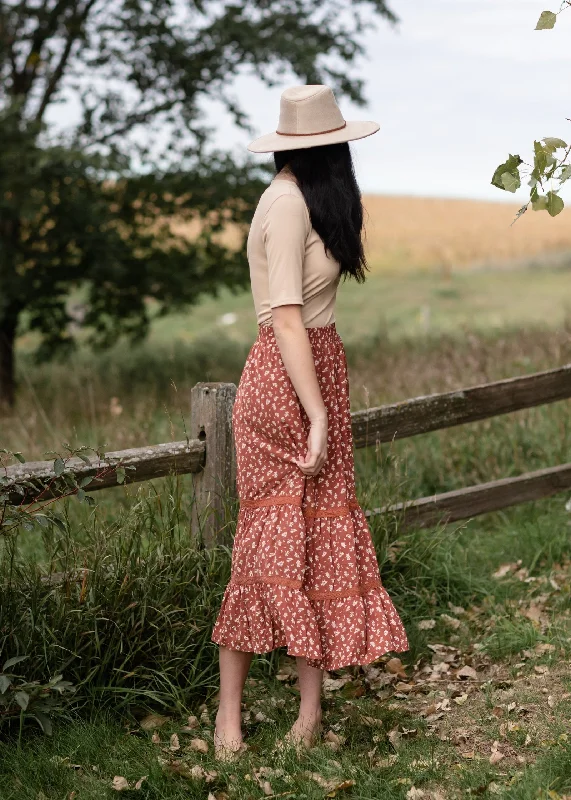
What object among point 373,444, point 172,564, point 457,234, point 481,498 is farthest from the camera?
point 457,234

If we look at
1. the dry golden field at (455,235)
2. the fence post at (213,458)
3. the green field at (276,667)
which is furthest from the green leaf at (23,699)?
the dry golden field at (455,235)

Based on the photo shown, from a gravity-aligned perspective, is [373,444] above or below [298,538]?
below

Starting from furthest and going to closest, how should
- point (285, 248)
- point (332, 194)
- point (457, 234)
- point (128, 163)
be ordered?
point (457, 234)
point (128, 163)
point (332, 194)
point (285, 248)

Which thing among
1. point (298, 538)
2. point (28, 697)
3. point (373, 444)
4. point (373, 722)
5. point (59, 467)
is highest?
point (59, 467)

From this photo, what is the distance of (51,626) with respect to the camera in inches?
143

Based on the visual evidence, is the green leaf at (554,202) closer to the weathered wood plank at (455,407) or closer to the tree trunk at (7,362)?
the weathered wood plank at (455,407)

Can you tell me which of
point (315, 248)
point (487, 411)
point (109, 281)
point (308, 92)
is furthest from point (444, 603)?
point (109, 281)

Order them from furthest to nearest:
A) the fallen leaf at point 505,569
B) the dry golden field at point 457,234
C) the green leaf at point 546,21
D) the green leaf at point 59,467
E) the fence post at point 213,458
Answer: the dry golden field at point 457,234
the fallen leaf at point 505,569
the fence post at point 213,458
the green leaf at point 59,467
the green leaf at point 546,21

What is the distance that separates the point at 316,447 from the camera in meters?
3.13

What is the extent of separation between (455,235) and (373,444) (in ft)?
111

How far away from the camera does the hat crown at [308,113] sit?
10.5ft

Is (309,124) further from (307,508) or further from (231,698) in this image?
(231,698)

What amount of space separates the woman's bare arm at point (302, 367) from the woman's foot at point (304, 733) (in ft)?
3.16

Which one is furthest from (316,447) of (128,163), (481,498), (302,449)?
(128,163)
